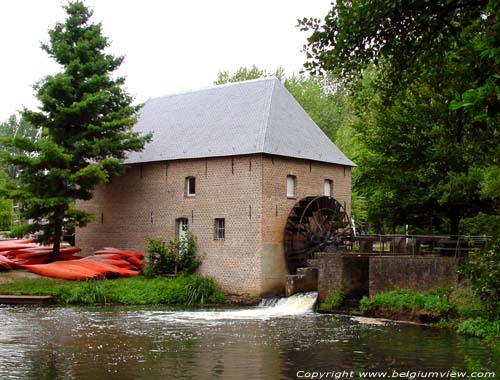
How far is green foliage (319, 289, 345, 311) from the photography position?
19453 mm

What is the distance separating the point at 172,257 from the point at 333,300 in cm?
655

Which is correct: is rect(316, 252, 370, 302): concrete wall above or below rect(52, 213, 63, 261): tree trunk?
below

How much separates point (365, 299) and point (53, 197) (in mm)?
11074

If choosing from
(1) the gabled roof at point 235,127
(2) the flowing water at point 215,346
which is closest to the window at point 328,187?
(1) the gabled roof at point 235,127

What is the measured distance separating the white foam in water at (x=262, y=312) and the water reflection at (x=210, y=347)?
0.13 meters

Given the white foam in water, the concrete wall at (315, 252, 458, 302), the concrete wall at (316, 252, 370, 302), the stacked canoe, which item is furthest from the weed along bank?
the concrete wall at (316, 252, 370, 302)

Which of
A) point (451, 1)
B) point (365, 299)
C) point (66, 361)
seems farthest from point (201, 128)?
point (451, 1)

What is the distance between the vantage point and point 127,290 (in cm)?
2233

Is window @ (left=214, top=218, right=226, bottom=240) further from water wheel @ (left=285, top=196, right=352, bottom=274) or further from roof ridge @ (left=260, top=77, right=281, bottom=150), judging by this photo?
roof ridge @ (left=260, top=77, right=281, bottom=150)

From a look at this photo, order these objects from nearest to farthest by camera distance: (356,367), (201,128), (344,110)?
1. (356,367)
2. (201,128)
3. (344,110)

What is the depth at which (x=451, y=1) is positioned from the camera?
307 inches

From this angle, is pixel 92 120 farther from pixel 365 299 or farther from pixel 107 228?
pixel 365 299

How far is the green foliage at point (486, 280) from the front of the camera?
7.13 m

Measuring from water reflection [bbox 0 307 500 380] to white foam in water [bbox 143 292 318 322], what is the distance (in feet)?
0.42
